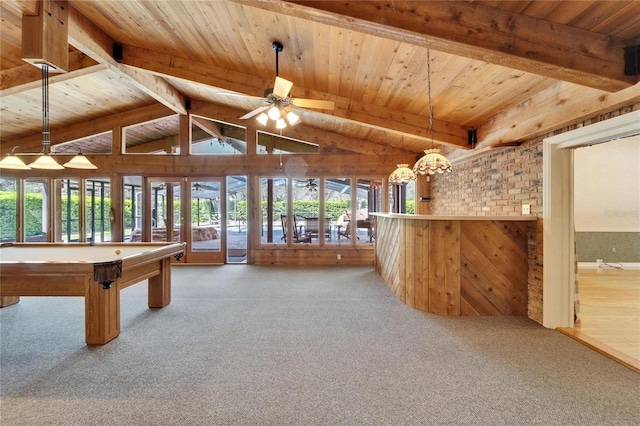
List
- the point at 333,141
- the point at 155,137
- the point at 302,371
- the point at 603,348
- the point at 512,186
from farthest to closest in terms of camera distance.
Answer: the point at 155,137, the point at 333,141, the point at 512,186, the point at 603,348, the point at 302,371

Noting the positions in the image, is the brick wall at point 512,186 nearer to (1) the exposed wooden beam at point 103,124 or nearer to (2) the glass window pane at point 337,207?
(2) the glass window pane at point 337,207

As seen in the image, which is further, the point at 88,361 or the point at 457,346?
the point at 457,346

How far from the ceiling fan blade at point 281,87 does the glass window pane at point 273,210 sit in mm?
3702

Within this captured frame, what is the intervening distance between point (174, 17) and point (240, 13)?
964 mm

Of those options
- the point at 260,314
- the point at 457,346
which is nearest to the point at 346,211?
the point at 260,314

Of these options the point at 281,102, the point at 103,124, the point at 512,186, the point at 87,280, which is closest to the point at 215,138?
the point at 103,124

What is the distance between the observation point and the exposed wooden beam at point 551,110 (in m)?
2.38

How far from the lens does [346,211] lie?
6.77 metres

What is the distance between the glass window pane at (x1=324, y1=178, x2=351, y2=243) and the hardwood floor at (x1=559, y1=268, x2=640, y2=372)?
4.33m

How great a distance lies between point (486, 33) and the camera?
6.75ft

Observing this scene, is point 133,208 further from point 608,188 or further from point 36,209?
point 608,188

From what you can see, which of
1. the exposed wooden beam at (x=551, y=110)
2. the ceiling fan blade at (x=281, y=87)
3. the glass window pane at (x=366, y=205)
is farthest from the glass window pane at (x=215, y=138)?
the exposed wooden beam at (x=551, y=110)

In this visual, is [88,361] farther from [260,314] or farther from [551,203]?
[551,203]

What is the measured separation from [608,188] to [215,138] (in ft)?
29.8
